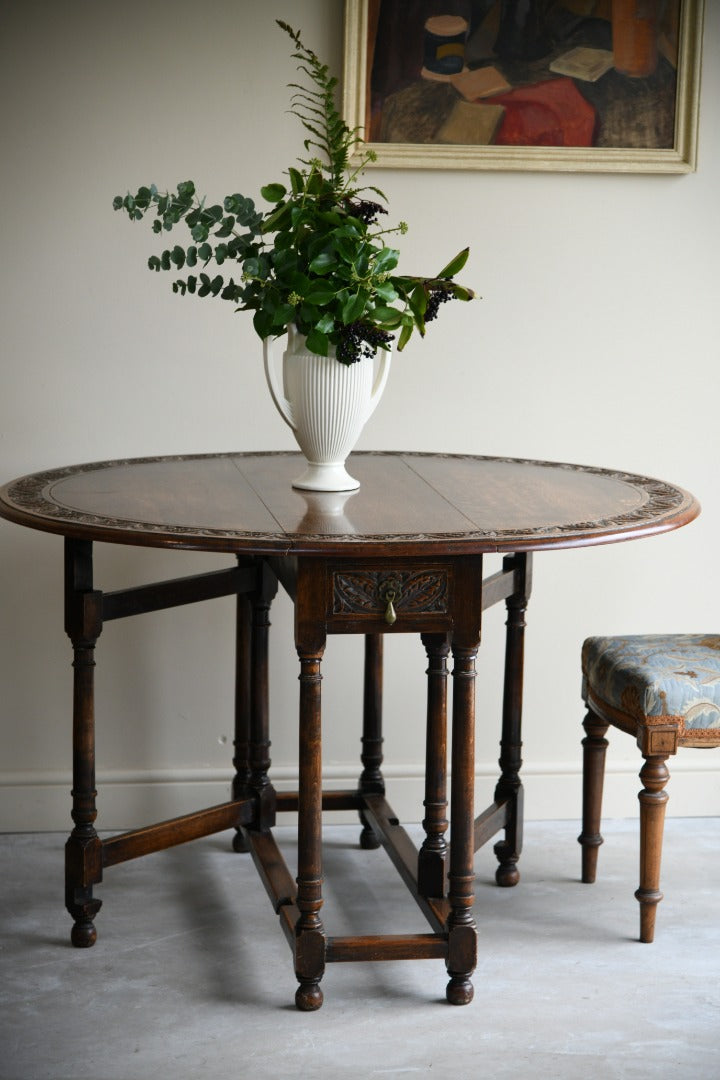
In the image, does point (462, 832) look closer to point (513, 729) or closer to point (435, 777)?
point (435, 777)

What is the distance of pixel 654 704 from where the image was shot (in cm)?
267

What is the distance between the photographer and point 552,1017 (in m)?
2.46

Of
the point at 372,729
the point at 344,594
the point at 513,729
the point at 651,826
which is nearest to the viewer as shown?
the point at 344,594

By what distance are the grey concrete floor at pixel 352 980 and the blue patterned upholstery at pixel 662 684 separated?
496mm

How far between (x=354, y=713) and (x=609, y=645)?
847 mm

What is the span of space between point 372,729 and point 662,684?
2.74 ft

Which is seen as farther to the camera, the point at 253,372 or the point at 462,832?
the point at 253,372

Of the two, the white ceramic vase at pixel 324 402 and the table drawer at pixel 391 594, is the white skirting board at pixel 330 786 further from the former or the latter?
the table drawer at pixel 391 594

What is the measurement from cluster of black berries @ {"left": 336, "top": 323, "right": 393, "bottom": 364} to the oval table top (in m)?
0.28

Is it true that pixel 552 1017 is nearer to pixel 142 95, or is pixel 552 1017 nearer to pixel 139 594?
pixel 139 594

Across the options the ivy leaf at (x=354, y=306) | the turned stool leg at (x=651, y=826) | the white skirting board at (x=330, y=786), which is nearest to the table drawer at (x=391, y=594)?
the ivy leaf at (x=354, y=306)

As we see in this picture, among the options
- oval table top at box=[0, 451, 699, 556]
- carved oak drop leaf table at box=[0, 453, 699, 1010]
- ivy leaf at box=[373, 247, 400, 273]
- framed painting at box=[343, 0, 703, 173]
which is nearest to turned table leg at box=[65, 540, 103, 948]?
carved oak drop leaf table at box=[0, 453, 699, 1010]

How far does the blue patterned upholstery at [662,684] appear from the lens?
8.78 ft

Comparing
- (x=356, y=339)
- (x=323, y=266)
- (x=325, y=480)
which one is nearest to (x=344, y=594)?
(x=325, y=480)
